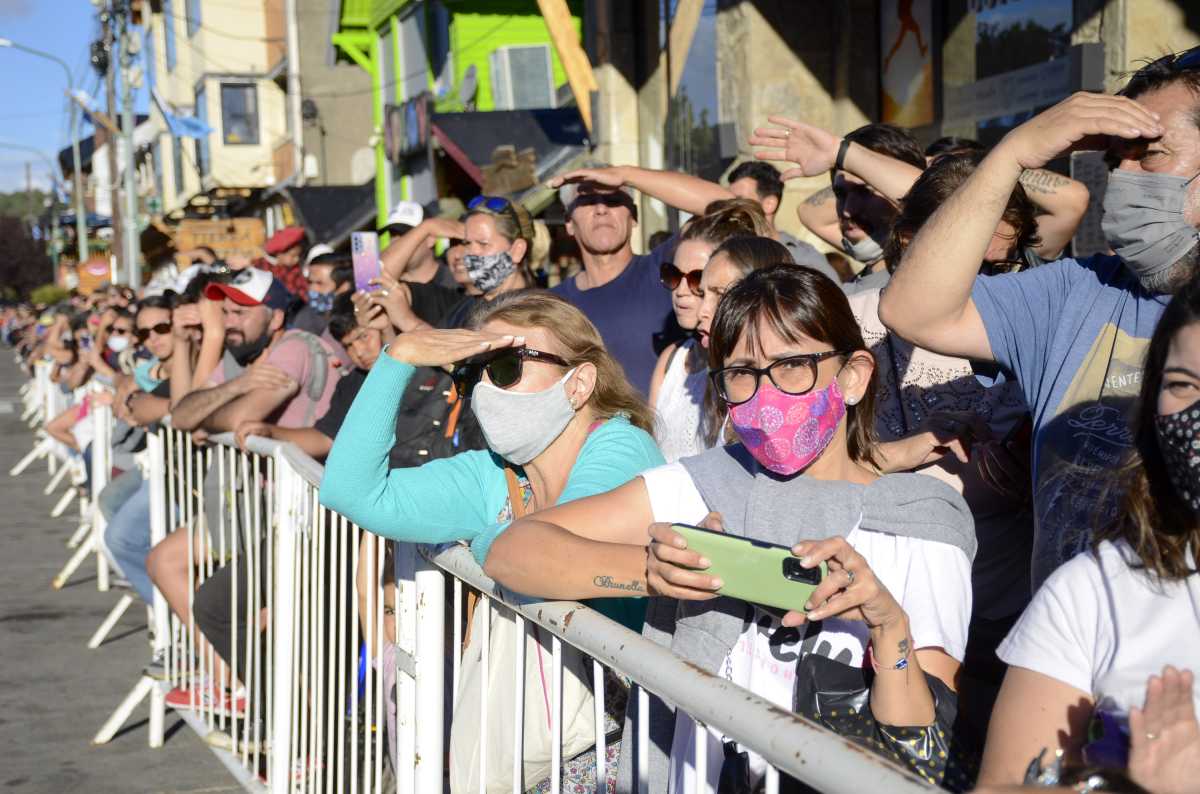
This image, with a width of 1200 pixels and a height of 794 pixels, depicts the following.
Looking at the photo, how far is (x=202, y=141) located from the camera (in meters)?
40.9

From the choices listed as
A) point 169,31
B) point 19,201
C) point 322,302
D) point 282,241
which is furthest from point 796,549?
point 19,201

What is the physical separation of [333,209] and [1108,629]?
24.0 m

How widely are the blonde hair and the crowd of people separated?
0.01 meters

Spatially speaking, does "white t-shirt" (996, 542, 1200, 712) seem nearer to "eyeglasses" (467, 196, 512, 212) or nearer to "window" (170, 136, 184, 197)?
"eyeglasses" (467, 196, 512, 212)

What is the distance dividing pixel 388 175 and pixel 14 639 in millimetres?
14490

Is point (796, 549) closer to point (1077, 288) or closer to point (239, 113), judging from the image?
point (1077, 288)

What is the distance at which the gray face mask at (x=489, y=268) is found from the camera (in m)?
5.97

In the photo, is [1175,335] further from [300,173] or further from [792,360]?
[300,173]

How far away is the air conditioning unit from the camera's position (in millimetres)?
18109

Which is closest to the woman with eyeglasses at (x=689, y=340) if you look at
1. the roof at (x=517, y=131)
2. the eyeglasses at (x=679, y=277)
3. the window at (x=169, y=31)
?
the eyeglasses at (x=679, y=277)

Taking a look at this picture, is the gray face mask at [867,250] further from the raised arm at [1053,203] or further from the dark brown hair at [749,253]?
the raised arm at [1053,203]

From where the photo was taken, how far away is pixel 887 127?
167 inches

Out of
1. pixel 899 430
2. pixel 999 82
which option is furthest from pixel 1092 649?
pixel 999 82

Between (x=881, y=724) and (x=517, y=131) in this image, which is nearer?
(x=881, y=724)
